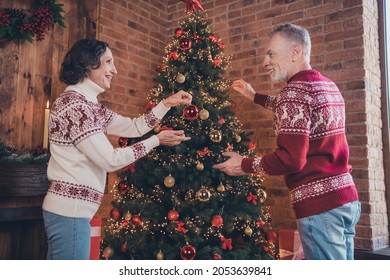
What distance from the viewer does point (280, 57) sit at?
161 cm

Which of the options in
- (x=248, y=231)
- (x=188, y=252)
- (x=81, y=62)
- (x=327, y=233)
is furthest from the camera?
(x=248, y=231)

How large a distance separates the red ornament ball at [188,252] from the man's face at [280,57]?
112 cm

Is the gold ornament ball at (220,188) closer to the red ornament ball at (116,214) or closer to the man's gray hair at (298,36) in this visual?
the red ornament ball at (116,214)

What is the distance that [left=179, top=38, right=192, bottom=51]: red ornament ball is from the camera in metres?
2.48

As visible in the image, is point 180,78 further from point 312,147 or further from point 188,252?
point 312,147

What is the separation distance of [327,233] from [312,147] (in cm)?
33

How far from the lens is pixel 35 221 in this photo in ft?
8.15

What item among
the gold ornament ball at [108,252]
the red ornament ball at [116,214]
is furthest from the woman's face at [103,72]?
the gold ornament ball at [108,252]

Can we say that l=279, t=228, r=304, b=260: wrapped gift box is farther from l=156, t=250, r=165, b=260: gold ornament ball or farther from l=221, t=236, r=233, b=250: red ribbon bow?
l=156, t=250, r=165, b=260: gold ornament ball

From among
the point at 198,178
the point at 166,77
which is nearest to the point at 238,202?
the point at 198,178

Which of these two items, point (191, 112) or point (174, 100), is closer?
point (174, 100)

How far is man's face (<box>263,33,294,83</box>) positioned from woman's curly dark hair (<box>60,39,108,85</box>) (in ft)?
2.57

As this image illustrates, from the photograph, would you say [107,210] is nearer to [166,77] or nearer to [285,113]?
[166,77]

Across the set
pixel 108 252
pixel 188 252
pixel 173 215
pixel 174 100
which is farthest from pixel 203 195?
pixel 108 252
